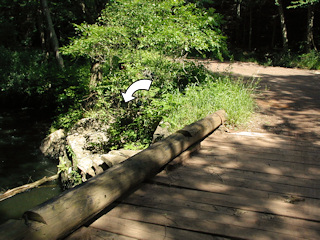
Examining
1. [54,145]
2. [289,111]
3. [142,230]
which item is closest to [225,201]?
[142,230]

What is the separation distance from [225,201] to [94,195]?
1.22 metres

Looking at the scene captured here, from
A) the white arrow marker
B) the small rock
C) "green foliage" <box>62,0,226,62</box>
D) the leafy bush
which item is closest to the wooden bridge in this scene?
the white arrow marker

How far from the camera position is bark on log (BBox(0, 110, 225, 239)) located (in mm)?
1961

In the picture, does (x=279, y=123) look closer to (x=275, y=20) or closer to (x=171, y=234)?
Result: (x=171, y=234)

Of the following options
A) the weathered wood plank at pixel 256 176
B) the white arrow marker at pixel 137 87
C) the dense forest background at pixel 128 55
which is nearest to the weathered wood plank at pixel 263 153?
the weathered wood plank at pixel 256 176

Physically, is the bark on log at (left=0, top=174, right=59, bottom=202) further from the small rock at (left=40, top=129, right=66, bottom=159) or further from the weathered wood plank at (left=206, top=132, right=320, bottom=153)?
the weathered wood plank at (left=206, top=132, right=320, bottom=153)

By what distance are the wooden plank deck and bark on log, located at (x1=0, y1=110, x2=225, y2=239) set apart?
6.0 inches

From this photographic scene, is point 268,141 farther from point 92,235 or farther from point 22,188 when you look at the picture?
point 22,188

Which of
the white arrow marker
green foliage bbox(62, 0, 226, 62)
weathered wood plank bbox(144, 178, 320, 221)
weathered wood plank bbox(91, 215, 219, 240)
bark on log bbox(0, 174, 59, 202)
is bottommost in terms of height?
bark on log bbox(0, 174, 59, 202)

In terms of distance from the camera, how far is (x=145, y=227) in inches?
93.4

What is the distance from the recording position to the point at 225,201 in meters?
2.81

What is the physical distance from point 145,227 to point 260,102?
5.62 m

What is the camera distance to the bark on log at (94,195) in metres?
1.96

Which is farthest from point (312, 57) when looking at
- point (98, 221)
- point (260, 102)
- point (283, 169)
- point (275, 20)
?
point (98, 221)
